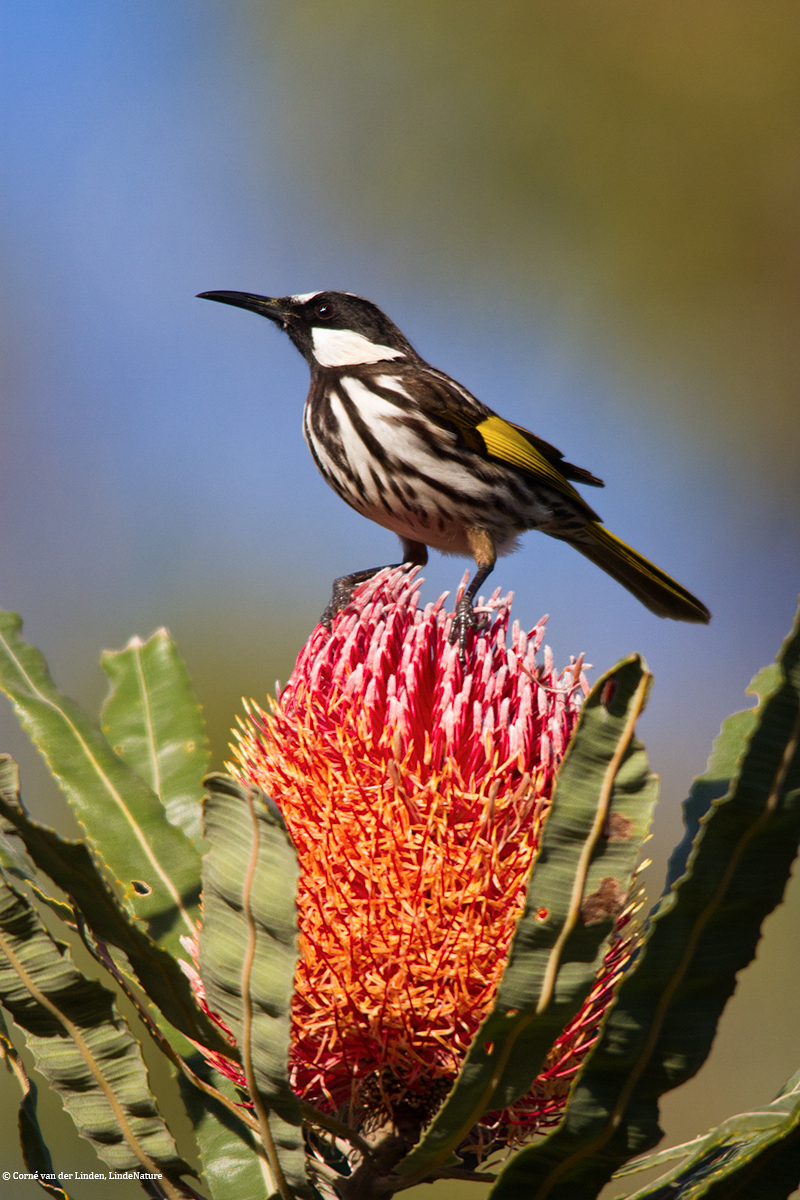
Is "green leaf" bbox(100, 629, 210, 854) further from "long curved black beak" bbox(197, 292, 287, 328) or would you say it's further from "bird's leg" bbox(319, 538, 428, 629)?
"long curved black beak" bbox(197, 292, 287, 328)

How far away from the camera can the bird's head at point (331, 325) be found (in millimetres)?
4273

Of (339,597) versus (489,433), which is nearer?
(339,597)

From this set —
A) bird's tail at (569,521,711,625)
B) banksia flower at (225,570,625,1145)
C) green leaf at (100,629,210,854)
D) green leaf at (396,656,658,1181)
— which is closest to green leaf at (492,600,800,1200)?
green leaf at (396,656,658,1181)

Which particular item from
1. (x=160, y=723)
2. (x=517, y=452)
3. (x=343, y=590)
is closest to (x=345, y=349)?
(x=517, y=452)

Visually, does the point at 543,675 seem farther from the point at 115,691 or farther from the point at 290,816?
the point at 115,691

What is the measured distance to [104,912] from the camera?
164cm

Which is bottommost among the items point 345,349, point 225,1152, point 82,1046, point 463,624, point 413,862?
point 225,1152

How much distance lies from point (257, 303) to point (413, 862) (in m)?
2.91

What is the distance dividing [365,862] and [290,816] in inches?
7.8

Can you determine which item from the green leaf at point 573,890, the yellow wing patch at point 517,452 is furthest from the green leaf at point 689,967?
the yellow wing patch at point 517,452

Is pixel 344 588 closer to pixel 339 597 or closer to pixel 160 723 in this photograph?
pixel 339 597

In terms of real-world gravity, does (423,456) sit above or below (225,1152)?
above

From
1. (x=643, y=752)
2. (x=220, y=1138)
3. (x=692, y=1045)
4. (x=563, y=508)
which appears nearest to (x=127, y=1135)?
(x=220, y=1138)

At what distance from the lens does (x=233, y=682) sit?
9242 mm
